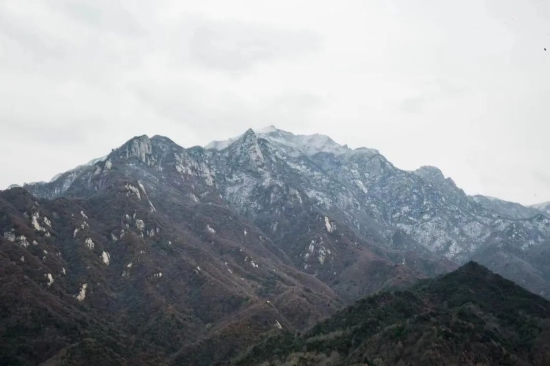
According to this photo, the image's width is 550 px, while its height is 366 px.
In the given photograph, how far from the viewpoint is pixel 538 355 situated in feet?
519

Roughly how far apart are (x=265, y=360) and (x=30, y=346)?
320ft

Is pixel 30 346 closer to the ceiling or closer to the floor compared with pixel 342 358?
A: closer to the ceiling

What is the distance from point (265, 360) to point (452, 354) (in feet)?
248

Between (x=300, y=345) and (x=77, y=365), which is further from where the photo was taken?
(x=300, y=345)

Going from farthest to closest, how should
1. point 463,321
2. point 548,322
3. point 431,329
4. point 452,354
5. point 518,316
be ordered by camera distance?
point 518,316 → point 548,322 → point 463,321 → point 431,329 → point 452,354

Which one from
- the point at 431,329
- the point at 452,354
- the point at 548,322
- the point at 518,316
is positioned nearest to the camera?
the point at 452,354

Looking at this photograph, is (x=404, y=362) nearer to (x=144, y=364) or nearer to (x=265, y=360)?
(x=265, y=360)

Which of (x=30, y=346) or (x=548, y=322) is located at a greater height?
(x=30, y=346)

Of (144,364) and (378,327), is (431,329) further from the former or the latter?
(144,364)

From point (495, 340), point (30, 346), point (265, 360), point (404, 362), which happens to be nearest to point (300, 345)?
point (265, 360)

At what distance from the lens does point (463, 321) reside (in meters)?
166

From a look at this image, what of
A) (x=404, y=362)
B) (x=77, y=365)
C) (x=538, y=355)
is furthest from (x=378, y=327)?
(x=77, y=365)

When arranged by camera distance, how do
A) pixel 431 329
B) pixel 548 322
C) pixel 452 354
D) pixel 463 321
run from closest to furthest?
pixel 452 354 < pixel 431 329 < pixel 463 321 < pixel 548 322

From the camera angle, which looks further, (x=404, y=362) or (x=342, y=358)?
(x=342, y=358)
